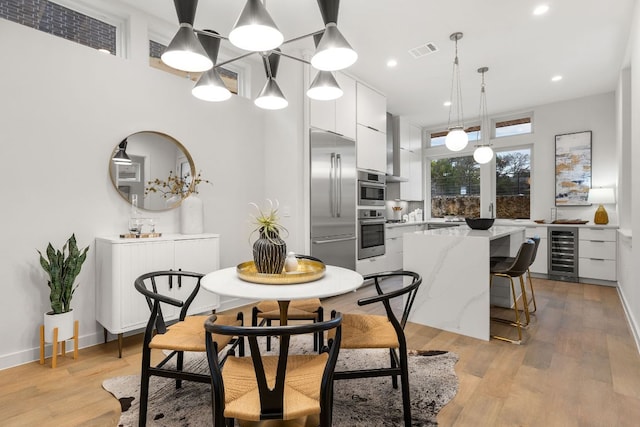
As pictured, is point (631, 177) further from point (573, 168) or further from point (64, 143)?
point (64, 143)

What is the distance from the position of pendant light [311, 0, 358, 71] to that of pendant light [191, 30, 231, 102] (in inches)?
27.1

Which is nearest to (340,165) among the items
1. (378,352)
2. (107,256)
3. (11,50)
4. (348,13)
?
(348,13)

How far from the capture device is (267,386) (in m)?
1.17

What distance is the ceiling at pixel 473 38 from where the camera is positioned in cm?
309

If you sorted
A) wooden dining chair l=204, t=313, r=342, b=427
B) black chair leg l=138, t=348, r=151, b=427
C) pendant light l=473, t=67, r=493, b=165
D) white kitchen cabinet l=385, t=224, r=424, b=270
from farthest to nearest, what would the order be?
white kitchen cabinet l=385, t=224, r=424, b=270
pendant light l=473, t=67, r=493, b=165
black chair leg l=138, t=348, r=151, b=427
wooden dining chair l=204, t=313, r=342, b=427

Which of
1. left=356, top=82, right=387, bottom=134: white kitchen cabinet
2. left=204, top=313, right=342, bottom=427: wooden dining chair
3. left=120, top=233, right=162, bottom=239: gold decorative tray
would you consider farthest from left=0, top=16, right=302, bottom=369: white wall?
left=356, top=82, right=387, bottom=134: white kitchen cabinet

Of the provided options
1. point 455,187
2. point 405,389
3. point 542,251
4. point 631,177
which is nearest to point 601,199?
point 542,251

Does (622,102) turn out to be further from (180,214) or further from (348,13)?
(180,214)

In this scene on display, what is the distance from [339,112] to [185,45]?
301 centimetres

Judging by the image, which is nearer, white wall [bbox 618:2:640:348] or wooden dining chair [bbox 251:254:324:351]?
wooden dining chair [bbox 251:254:324:351]

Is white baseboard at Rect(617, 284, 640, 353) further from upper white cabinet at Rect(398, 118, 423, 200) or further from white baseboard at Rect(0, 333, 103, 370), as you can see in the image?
white baseboard at Rect(0, 333, 103, 370)

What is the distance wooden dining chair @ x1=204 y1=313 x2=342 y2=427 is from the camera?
1.12 meters

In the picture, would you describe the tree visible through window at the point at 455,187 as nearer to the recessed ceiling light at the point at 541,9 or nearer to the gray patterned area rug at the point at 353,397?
A: the recessed ceiling light at the point at 541,9

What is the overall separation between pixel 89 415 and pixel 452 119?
7.00 m
